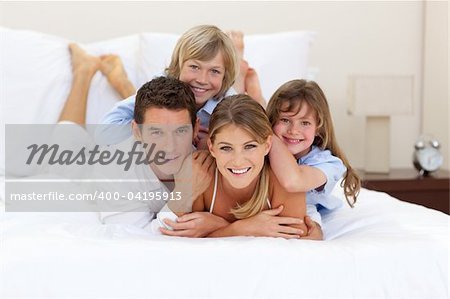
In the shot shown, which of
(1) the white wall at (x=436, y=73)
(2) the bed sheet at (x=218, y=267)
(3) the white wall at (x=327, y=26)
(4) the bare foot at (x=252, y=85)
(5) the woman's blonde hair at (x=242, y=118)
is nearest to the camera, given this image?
(2) the bed sheet at (x=218, y=267)

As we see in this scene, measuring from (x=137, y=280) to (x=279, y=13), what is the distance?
7.24 feet

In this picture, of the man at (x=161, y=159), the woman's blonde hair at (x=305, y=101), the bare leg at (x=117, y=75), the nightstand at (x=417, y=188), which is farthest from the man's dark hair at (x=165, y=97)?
the nightstand at (x=417, y=188)

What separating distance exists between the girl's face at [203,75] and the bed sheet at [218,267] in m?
0.49

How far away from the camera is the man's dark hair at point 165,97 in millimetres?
1469

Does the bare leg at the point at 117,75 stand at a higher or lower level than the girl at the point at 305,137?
higher

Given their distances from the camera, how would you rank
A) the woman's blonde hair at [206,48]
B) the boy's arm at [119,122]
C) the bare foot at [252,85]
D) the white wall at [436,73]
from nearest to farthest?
1. the woman's blonde hair at [206,48]
2. the boy's arm at [119,122]
3. the bare foot at [252,85]
4. the white wall at [436,73]

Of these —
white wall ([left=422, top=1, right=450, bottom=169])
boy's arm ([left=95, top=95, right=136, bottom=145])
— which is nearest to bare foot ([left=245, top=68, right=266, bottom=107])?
boy's arm ([left=95, top=95, right=136, bottom=145])

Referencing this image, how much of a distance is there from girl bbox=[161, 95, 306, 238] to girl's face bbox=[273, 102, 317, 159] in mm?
92

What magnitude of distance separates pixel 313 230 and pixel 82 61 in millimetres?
1422

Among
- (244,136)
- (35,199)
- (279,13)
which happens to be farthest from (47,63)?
(244,136)

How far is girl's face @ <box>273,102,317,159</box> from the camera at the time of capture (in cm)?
151

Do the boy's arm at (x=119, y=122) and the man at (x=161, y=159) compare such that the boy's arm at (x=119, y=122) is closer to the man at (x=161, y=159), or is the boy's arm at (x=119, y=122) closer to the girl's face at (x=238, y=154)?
the man at (x=161, y=159)

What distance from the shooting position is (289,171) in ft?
4.62

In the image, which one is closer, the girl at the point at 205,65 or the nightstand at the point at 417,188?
the girl at the point at 205,65
